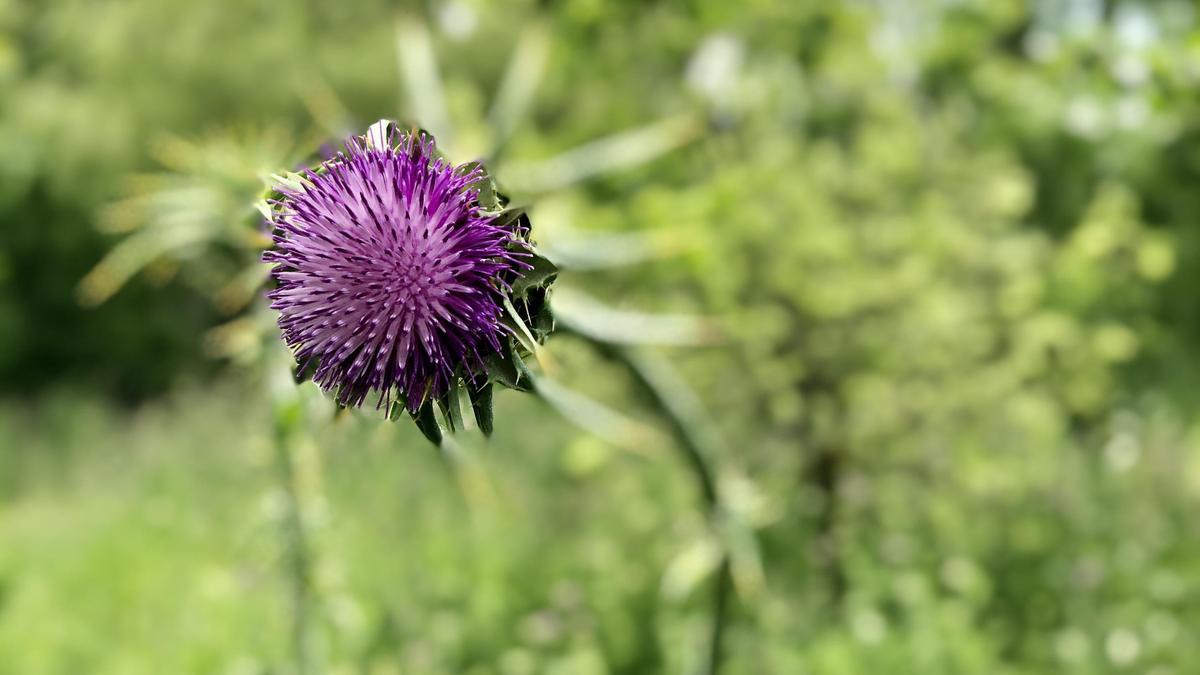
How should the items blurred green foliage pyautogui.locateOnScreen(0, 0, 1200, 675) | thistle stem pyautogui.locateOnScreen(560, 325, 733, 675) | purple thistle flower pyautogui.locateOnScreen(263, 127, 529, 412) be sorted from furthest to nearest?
blurred green foliage pyautogui.locateOnScreen(0, 0, 1200, 675) → thistle stem pyautogui.locateOnScreen(560, 325, 733, 675) → purple thistle flower pyautogui.locateOnScreen(263, 127, 529, 412)

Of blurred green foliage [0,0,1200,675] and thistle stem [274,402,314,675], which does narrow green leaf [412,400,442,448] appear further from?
blurred green foliage [0,0,1200,675]

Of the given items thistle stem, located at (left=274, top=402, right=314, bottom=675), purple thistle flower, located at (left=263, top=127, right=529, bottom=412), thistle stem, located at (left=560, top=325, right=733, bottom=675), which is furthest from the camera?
thistle stem, located at (left=560, top=325, right=733, bottom=675)

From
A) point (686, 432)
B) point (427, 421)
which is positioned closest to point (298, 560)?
point (686, 432)

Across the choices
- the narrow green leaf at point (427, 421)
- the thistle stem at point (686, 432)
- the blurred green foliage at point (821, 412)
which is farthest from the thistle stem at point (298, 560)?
the blurred green foliage at point (821, 412)

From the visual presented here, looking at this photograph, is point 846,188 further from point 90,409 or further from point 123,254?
point 90,409

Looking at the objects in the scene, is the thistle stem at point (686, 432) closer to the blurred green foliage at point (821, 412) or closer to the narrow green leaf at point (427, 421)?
the blurred green foliage at point (821, 412)

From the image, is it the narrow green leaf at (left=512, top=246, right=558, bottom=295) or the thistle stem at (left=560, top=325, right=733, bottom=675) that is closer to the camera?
the narrow green leaf at (left=512, top=246, right=558, bottom=295)

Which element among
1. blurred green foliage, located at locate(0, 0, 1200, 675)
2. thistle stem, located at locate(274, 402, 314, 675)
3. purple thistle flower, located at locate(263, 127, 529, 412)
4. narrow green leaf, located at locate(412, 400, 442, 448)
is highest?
blurred green foliage, located at locate(0, 0, 1200, 675)

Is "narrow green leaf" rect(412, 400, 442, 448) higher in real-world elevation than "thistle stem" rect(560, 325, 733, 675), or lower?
lower

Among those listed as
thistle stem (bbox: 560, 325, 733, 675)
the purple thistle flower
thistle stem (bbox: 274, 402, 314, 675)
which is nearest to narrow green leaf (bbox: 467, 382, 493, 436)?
the purple thistle flower

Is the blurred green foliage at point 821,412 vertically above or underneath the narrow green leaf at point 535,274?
above
